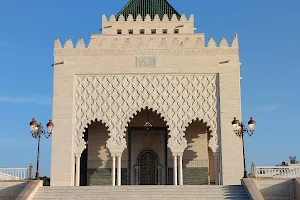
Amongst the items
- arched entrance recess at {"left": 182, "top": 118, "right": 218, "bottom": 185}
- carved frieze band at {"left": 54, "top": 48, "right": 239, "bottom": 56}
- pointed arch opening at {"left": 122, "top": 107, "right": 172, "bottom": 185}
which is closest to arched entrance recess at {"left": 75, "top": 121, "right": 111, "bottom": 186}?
pointed arch opening at {"left": 122, "top": 107, "right": 172, "bottom": 185}

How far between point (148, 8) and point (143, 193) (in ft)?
31.7

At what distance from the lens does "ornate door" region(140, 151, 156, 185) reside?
1725 cm

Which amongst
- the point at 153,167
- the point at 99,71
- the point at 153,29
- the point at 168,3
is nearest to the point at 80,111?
the point at 99,71

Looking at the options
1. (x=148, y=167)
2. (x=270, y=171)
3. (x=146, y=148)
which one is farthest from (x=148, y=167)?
(x=270, y=171)

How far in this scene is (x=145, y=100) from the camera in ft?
53.0

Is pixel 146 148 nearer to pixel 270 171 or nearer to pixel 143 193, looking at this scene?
pixel 270 171

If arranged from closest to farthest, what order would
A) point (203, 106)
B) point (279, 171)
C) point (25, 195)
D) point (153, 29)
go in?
point (25, 195), point (279, 171), point (203, 106), point (153, 29)

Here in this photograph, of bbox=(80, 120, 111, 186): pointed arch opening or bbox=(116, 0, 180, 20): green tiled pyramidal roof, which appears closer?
bbox=(80, 120, 111, 186): pointed arch opening

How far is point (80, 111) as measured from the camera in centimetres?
1616

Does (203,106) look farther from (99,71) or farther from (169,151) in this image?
(99,71)

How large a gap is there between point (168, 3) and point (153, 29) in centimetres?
183

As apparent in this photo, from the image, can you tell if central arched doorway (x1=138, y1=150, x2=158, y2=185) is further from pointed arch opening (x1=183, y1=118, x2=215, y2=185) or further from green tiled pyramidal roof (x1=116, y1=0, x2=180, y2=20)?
green tiled pyramidal roof (x1=116, y1=0, x2=180, y2=20)

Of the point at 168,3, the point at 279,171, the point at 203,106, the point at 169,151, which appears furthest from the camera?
the point at 168,3

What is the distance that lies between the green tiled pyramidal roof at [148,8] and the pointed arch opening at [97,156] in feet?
15.5
